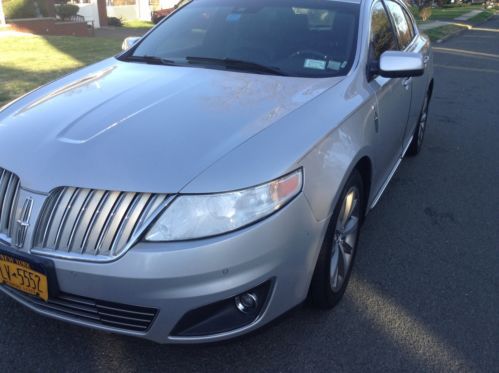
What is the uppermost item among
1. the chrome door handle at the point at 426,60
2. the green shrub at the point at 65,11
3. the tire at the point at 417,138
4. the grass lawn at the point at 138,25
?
the chrome door handle at the point at 426,60

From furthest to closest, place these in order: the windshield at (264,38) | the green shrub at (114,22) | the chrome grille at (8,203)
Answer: the green shrub at (114,22)
the windshield at (264,38)
the chrome grille at (8,203)

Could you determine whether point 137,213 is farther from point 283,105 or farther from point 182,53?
point 182,53

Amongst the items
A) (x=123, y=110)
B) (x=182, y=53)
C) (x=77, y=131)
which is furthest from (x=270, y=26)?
(x=77, y=131)

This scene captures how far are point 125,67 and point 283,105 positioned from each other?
1.30m

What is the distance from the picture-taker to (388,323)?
2.78 m

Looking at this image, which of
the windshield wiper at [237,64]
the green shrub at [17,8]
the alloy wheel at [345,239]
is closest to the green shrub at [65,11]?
the green shrub at [17,8]

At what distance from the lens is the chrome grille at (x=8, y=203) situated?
2201mm

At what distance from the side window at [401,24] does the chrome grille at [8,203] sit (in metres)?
3.22

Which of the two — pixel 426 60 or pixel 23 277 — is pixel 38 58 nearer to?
pixel 426 60

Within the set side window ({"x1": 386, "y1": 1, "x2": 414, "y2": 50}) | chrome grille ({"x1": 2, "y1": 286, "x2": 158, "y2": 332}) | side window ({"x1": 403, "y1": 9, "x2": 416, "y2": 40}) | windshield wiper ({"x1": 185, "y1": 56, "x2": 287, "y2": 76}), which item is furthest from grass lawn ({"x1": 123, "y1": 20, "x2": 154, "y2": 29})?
chrome grille ({"x1": 2, "y1": 286, "x2": 158, "y2": 332})

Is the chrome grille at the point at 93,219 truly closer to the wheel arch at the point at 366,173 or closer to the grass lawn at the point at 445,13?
the wheel arch at the point at 366,173

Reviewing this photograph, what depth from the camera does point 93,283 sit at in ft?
6.61

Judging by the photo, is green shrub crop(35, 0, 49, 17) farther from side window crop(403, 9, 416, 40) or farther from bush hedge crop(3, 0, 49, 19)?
side window crop(403, 9, 416, 40)

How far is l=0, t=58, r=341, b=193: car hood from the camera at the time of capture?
2111 millimetres
